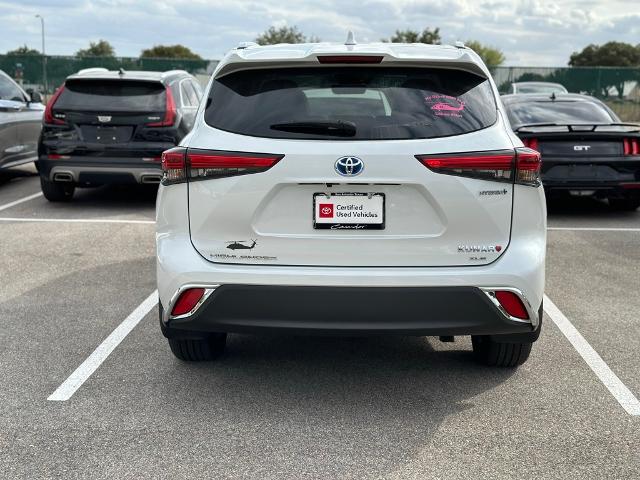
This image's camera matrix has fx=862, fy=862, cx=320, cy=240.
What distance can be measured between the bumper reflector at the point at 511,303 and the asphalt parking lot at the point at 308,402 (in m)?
0.50

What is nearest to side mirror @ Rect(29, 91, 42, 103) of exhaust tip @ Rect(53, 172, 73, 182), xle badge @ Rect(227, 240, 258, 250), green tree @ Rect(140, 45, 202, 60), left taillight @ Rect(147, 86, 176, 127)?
exhaust tip @ Rect(53, 172, 73, 182)

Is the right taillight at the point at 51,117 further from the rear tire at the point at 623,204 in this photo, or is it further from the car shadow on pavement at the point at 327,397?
the rear tire at the point at 623,204

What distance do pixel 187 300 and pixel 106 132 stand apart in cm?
673

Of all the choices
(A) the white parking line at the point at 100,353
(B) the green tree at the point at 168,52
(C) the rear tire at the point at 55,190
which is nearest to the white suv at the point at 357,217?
(A) the white parking line at the point at 100,353

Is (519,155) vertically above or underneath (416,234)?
above

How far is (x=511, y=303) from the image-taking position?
Answer: 13.3 feet

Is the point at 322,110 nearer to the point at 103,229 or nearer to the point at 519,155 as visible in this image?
the point at 519,155

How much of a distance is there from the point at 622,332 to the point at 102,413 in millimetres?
3387

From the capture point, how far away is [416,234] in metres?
3.97

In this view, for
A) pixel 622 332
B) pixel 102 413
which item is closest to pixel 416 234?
pixel 102 413

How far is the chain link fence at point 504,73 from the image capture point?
114 feet

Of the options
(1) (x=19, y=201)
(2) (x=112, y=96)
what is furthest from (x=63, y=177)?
(1) (x=19, y=201)

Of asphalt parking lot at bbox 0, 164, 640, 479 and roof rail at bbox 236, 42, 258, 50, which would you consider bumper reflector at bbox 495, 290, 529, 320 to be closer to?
asphalt parking lot at bbox 0, 164, 640, 479

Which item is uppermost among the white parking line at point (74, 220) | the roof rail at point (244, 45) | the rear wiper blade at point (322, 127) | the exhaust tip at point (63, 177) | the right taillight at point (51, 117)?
the roof rail at point (244, 45)
